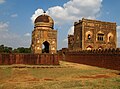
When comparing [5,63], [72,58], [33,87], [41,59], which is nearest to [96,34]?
[72,58]

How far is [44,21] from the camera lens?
34.3 meters

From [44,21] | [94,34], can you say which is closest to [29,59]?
[44,21]

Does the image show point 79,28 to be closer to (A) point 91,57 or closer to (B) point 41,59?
(A) point 91,57

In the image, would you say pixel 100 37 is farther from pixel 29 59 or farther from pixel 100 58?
pixel 29 59

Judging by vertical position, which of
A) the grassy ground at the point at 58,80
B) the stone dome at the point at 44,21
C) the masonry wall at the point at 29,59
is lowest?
the grassy ground at the point at 58,80

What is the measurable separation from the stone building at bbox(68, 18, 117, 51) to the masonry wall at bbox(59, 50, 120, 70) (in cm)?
285

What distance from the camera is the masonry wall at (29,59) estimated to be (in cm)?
2188

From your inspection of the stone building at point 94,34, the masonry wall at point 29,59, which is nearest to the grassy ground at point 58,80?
the masonry wall at point 29,59

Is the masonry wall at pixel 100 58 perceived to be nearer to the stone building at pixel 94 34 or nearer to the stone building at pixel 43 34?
the stone building at pixel 94 34

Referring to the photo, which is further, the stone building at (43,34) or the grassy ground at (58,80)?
the stone building at (43,34)

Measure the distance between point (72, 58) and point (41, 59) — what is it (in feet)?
36.3

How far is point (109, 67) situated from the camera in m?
20.4

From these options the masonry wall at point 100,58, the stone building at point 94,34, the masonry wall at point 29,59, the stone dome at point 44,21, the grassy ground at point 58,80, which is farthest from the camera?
the stone dome at point 44,21

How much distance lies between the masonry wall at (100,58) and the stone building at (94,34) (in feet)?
9.34
